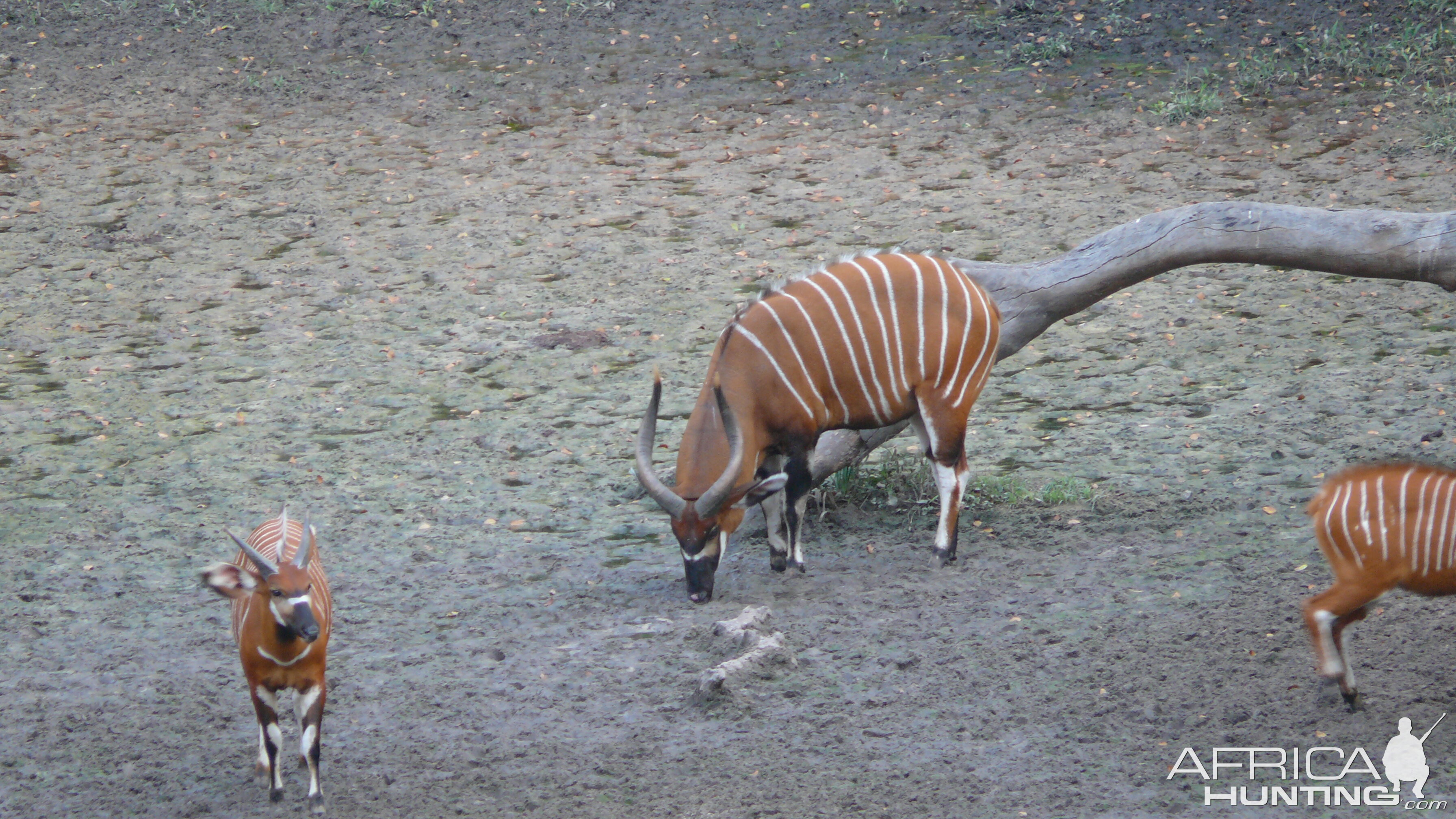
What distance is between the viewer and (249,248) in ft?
34.0

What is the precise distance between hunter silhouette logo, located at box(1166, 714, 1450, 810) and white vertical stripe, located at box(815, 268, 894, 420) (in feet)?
6.98

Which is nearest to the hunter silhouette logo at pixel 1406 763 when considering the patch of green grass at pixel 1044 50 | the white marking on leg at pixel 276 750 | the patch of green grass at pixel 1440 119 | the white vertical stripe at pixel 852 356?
the white vertical stripe at pixel 852 356

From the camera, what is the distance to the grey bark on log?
6.07 meters

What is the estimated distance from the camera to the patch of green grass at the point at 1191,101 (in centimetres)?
1148

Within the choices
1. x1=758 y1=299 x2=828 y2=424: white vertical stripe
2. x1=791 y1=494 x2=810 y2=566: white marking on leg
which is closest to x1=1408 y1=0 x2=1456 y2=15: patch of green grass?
x1=758 y1=299 x2=828 y2=424: white vertical stripe

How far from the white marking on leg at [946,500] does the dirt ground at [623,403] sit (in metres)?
0.15

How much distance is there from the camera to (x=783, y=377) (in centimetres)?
611

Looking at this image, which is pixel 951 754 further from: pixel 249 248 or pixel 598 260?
pixel 249 248

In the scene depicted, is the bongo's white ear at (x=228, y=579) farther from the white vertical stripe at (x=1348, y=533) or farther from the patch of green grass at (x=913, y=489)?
the white vertical stripe at (x=1348, y=533)

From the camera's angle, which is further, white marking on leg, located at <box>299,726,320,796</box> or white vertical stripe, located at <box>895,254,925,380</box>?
white vertical stripe, located at <box>895,254,925,380</box>

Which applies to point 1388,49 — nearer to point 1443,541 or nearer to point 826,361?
point 826,361

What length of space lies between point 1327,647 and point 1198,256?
235cm

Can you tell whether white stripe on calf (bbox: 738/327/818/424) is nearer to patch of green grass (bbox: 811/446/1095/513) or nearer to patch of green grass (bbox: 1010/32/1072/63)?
patch of green grass (bbox: 811/446/1095/513)

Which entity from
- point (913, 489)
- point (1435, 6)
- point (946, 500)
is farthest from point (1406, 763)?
point (1435, 6)
